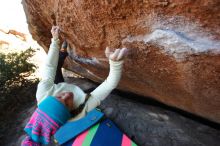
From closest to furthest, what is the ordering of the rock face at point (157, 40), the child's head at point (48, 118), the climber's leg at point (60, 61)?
1. the rock face at point (157, 40)
2. the child's head at point (48, 118)
3. the climber's leg at point (60, 61)

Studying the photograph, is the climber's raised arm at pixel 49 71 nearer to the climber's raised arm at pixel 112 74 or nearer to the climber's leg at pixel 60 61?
the climber's leg at pixel 60 61

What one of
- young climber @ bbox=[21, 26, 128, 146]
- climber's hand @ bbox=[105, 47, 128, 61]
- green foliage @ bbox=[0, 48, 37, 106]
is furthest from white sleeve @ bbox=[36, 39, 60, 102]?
green foliage @ bbox=[0, 48, 37, 106]

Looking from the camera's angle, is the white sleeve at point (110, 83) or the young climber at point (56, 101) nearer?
the young climber at point (56, 101)

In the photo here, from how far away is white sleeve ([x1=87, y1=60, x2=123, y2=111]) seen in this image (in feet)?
9.14

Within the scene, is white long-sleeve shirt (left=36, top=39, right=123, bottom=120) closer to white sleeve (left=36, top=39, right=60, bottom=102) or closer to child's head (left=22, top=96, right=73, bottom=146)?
white sleeve (left=36, top=39, right=60, bottom=102)

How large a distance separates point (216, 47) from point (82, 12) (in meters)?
1.22

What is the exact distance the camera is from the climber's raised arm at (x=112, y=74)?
2738 millimetres

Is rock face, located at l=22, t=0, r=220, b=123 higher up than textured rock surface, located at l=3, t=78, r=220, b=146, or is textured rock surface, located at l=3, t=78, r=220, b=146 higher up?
rock face, located at l=22, t=0, r=220, b=123

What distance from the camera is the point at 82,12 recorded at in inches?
109

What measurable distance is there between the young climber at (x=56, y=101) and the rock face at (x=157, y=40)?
231mm

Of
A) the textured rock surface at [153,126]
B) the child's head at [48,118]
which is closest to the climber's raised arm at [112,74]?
the child's head at [48,118]

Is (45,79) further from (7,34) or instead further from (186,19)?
(7,34)

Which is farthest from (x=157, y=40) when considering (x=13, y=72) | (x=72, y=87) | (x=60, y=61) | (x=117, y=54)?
(x=13, y=72)

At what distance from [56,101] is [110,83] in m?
0.56
